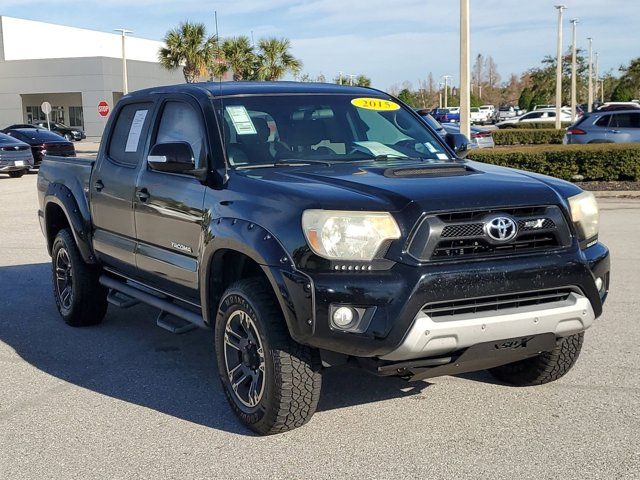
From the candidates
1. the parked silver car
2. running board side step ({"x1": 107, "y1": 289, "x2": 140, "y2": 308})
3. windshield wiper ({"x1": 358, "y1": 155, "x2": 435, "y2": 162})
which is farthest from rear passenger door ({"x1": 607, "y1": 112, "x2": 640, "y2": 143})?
running board side step ({"x1": 107, "y1": 289, "x2": 140, "y2": 308})

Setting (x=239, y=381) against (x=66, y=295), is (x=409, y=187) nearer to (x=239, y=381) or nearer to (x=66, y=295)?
(x=239, y=381)

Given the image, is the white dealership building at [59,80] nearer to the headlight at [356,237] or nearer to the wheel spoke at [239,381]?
the wheel spoke at [239,381]

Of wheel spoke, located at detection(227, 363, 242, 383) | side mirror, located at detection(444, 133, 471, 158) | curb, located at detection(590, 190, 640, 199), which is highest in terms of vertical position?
side mirror, located at detection(444, 133, 471, 158)

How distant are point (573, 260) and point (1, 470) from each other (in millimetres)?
3083

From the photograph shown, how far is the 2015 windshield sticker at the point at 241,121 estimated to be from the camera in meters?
5.11

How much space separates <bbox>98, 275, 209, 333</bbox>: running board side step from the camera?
5141mm

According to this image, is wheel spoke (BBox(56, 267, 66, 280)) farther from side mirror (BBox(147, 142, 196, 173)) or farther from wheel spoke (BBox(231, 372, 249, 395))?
wheel spoke (BBox(231, 372, 249, 395))

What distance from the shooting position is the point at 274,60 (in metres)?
48.9

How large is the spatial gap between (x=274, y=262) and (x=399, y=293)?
66cm

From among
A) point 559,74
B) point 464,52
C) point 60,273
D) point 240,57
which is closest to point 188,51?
point 240,57

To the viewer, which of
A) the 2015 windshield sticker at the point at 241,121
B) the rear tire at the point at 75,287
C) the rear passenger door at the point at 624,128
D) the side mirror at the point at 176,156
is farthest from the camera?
the rear passenger door at the point at 624,128

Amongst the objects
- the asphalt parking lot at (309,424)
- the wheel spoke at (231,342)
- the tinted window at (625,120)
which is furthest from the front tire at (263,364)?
the tinted window at (625,120)

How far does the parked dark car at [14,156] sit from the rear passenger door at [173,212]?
64.0 ft

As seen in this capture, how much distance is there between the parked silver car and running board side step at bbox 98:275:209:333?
1786cm
